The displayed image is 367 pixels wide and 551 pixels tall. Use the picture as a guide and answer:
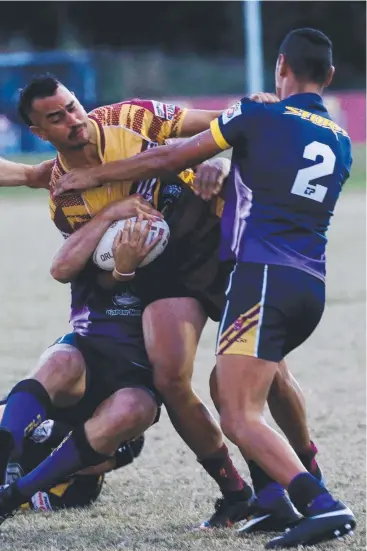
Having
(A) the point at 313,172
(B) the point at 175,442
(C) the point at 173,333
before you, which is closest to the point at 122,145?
(C) the point at 173,333

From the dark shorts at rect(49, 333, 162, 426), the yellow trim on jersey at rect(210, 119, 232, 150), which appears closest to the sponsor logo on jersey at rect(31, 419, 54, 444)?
the dark shorts at rect(49, 333, 162, 426)

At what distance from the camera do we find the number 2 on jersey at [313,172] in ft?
14.3

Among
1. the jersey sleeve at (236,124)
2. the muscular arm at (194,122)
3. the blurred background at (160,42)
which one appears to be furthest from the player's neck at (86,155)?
the blurred background at (160,42)

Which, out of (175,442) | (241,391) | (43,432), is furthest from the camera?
(175,442)

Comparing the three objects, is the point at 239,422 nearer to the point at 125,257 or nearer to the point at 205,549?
the point at 205,549

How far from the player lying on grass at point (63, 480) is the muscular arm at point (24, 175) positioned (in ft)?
3.48

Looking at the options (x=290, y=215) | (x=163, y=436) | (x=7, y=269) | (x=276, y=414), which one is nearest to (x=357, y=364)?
(x=163, y=436)

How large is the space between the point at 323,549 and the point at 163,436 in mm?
2327

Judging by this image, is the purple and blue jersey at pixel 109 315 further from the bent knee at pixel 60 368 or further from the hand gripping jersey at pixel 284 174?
the hand gripping jersey at pixel 284 174

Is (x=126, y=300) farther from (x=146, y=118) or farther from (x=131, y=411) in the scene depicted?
(x=146, y=118)

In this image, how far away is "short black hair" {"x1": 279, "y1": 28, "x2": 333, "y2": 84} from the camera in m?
4.46

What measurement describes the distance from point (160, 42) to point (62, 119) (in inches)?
1434

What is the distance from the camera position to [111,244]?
15.9ft

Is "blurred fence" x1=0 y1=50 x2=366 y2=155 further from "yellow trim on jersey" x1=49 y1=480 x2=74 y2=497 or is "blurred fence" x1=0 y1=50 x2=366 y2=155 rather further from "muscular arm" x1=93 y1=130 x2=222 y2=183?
"muscular arm" x1=93 y1=130 x2=222 y2=183
